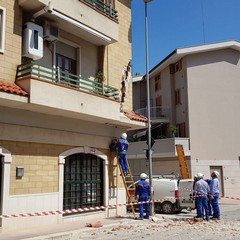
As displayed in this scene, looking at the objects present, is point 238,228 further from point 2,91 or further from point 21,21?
point 21,21

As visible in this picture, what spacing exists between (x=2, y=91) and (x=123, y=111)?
666 centimetres

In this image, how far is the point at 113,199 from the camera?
15.4 m

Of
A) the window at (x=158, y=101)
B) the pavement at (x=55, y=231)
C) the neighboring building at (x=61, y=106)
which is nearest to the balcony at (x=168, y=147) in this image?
the window at (x=158, y=101)

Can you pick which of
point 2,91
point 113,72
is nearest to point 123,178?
point 113,72

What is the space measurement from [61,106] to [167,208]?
870 cm

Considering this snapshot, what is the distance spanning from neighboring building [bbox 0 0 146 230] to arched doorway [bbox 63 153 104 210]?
0.04 m

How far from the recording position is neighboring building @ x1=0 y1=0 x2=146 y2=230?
11.4 metres

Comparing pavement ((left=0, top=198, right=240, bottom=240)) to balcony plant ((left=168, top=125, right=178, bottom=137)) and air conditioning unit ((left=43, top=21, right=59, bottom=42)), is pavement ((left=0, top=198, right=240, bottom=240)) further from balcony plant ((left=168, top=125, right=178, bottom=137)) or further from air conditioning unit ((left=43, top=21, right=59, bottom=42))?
balcony plant ((left=168, top=125, right=178, bottom=137))

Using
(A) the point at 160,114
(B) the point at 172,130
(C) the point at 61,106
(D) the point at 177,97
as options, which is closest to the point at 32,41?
(C) the point at 61,106

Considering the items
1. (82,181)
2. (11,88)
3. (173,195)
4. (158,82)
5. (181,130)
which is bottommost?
(173,195)

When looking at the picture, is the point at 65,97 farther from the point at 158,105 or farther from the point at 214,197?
the point at 158,105

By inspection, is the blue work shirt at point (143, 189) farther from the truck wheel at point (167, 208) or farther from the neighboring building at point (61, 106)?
the truck wheel at point (167, 208)

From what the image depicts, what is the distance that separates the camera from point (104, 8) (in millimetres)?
15438

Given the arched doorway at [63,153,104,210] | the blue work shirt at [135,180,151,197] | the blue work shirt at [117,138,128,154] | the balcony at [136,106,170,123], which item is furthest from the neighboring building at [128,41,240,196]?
the blue work shirt at [135,180,151,197]
